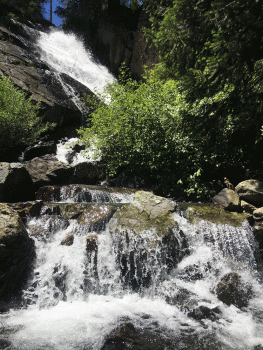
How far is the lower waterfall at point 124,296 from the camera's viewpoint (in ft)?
12.7

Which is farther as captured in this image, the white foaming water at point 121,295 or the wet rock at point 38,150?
the wet rock at point 38,150

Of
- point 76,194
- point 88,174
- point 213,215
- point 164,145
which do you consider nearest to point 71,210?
point 76,194

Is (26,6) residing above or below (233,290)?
above

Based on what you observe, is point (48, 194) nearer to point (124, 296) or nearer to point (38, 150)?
point (38, 150)

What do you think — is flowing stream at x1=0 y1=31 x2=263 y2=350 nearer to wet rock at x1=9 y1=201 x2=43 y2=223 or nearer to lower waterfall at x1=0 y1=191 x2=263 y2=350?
lower waterfall at x1=0 y1=191 x2=263 y2=350

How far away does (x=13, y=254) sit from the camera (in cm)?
530

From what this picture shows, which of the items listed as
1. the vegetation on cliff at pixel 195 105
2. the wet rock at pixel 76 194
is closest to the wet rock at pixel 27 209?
the wet rock at pixel 76 194

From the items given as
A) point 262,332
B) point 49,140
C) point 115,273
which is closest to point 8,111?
point 49,140

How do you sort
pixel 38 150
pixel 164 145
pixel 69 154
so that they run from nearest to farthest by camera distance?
pixel 164 145, pixel 38 150, pixel 69 154

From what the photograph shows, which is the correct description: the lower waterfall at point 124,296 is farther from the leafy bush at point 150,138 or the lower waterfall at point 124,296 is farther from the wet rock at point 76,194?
the leafy bush at point 150,138

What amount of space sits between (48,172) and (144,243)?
6588 millimetres

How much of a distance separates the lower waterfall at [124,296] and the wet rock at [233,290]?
4.6 inches

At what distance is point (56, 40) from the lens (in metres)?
25.7

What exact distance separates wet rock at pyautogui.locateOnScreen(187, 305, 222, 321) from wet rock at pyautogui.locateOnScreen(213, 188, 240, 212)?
342 centimetres
